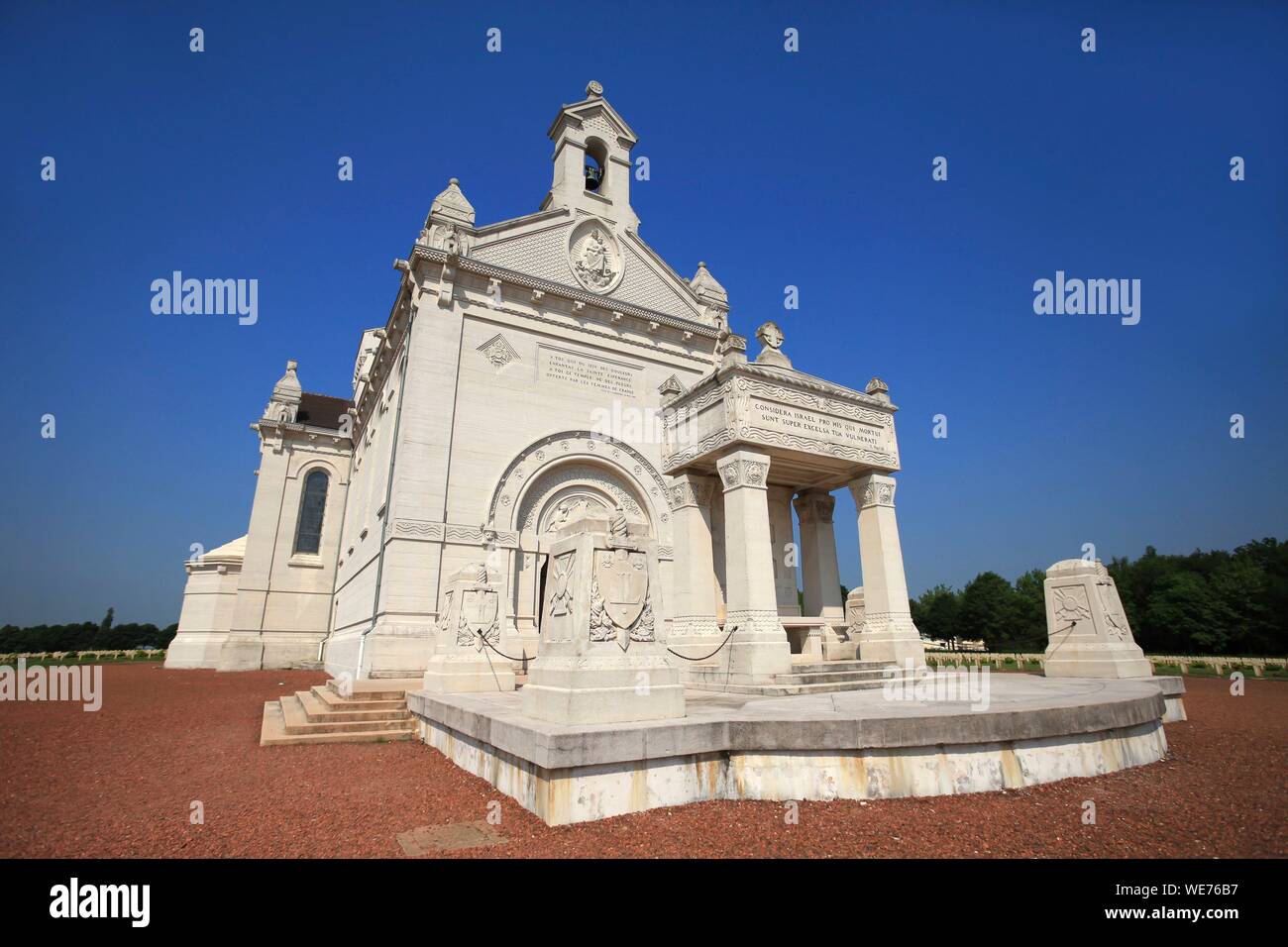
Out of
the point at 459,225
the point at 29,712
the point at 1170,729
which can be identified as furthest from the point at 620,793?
the point at 459,225

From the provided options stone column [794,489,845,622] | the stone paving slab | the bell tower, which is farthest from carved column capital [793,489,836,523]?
the bell tower

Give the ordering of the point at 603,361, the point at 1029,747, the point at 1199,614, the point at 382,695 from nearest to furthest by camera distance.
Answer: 1. the point at 1029,747
2. the point at 382,695
3. the point at 603,361
4. the point at 1199,614

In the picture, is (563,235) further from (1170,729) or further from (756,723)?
(1170,729)

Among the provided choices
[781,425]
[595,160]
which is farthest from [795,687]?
[595,160]

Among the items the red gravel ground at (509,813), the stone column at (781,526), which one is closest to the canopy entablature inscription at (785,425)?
the stone column at (781,526)

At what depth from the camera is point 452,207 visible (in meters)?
18.8

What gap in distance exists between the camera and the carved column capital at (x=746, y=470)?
12.4 metres

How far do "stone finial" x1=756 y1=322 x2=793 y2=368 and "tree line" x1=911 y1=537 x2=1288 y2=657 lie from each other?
20.4 metres

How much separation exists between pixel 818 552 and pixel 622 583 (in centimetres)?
1026

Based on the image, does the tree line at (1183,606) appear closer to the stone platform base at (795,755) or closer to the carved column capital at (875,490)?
the carved column capital at (875,490)

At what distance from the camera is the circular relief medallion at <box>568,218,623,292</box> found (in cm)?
2086

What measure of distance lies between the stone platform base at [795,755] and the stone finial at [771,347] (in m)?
9.18
